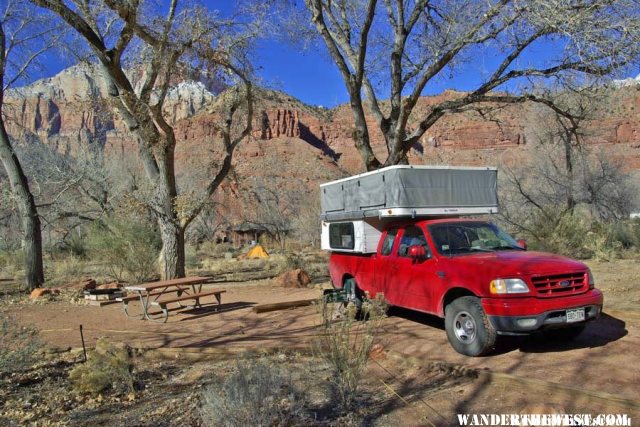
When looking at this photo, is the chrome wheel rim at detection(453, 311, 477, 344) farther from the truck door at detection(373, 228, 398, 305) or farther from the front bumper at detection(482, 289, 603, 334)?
the truck door at detection(373, 228, 398, 305)

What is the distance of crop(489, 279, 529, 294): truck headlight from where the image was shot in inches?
238

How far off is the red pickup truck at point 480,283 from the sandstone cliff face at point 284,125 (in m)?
9.22

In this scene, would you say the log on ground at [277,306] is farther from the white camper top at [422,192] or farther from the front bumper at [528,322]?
the front bumper at [528,322]

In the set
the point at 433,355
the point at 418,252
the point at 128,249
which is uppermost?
the point at 128,249

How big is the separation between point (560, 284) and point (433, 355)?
67.1 inches

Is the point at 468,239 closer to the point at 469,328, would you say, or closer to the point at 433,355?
the point at 469,328

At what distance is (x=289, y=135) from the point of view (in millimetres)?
98500

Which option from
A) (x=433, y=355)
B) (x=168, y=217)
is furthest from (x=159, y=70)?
(x=433, y=355)

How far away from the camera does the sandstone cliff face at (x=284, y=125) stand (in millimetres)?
16609

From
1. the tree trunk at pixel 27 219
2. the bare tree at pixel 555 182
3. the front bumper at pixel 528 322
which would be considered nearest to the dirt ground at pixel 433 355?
the front bumper at pixel 528 322

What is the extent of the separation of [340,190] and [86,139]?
21.2m

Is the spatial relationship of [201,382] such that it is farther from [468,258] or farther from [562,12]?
[562,12]

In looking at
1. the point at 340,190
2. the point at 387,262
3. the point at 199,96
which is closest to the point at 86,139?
the point at 199,96

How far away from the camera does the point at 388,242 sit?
28.1 ft
